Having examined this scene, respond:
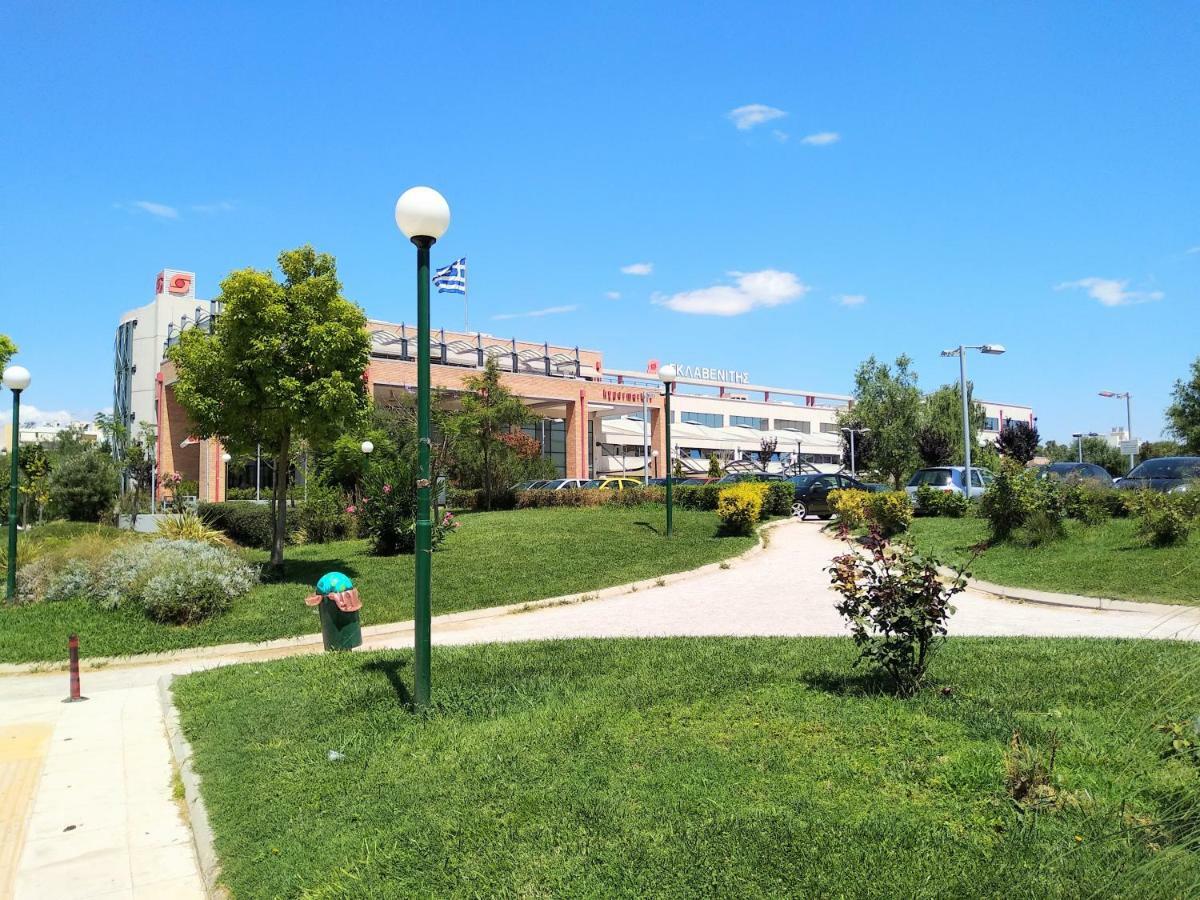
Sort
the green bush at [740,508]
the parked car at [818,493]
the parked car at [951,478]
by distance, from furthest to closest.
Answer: the parked car at [818,493] < the parked car at [951,478] < the green bush at [740,508]

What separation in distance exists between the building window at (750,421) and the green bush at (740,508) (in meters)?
65.5

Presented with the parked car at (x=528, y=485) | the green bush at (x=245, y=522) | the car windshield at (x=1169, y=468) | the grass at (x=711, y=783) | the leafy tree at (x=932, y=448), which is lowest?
the grass at (x=711, y=783)

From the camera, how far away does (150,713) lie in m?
8.34

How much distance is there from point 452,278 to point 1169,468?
118ft

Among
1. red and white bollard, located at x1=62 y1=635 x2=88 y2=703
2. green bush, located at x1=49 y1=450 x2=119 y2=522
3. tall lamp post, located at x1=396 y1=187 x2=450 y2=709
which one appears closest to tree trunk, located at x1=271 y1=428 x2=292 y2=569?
red and white bollard, located at x1=62 y1=635 x2=88 y2=703

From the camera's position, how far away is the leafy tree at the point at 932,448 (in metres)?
42.7

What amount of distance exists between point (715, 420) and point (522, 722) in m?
79.9

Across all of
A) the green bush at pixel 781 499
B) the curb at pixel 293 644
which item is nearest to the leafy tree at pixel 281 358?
the curb at pixel 293 644

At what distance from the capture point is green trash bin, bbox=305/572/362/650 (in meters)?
10.1

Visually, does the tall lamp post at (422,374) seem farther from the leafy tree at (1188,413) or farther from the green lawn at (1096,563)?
the leafy tree at (1188,413)

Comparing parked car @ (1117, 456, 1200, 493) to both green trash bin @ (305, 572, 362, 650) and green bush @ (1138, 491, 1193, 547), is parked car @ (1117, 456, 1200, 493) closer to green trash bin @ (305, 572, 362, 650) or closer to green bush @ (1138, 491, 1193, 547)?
green bush @ (1138, 491, 1193, 547)

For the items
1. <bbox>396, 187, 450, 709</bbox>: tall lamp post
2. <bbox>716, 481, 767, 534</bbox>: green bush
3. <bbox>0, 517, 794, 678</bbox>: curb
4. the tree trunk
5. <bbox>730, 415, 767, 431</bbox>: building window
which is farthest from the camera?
<bbox>730, 415, 767, 431</bbox>: building window

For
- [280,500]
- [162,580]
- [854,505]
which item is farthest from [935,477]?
[162,580]

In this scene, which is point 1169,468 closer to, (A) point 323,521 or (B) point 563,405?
(A) point 323,521
